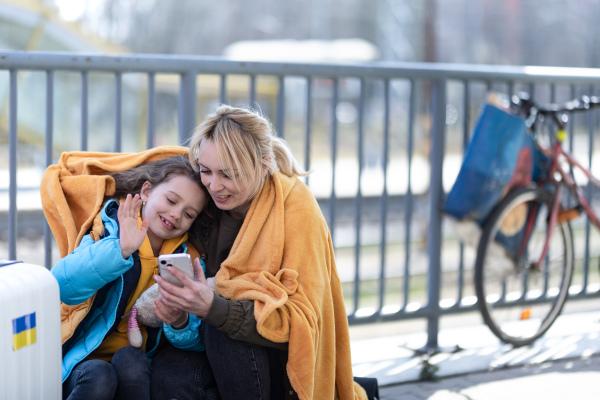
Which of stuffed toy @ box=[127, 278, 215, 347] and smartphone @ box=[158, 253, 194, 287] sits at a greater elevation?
smartphone @ box=[158, 253, 194, 287]

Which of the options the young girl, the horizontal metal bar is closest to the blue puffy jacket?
the young girl

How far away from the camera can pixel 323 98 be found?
21406 mm

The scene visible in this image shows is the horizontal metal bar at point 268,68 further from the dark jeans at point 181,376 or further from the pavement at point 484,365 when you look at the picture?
the pavement at point 484,365

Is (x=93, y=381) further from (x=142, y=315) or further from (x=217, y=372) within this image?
(x=217, y=372)

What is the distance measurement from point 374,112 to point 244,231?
61.8 feet

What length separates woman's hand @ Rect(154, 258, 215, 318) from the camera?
7.49 ft

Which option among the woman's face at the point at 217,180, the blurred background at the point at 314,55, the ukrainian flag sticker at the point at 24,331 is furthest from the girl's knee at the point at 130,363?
the blurred background at the point at 314,55

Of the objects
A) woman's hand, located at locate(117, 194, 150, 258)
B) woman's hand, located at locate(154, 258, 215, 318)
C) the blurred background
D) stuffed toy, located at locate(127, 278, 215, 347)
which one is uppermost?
the blurred background

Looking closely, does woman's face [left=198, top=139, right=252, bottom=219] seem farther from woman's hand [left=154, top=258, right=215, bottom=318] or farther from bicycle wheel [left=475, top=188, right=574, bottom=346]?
bicycle wheel [left=475, top=188, right=574, bottom=346]

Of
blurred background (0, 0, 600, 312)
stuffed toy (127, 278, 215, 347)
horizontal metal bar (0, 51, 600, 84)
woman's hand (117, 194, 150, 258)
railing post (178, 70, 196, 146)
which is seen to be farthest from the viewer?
blurred background (0, 0, 600, 312)

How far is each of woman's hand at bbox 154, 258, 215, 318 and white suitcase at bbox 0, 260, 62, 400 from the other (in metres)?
0.32

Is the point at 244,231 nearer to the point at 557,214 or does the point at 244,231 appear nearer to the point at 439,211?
the point at 439,211

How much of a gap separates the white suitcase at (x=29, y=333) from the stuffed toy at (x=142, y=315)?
1.26 feet

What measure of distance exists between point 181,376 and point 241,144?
80cm
